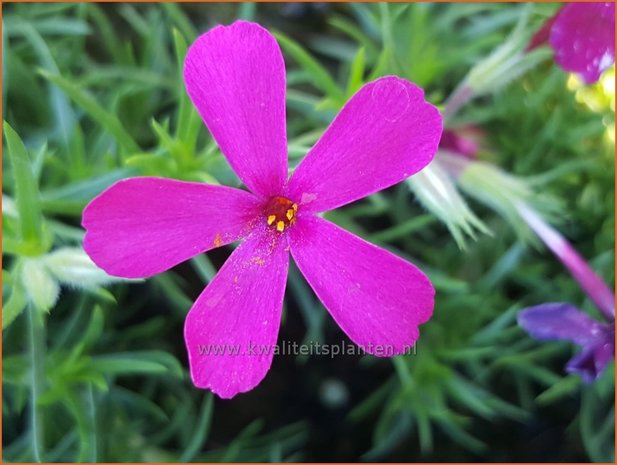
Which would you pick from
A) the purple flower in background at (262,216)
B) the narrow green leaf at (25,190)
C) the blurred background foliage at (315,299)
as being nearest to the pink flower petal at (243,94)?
the purple flower in background at (262,216)

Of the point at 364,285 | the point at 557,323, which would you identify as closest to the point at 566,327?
the point at 557,323

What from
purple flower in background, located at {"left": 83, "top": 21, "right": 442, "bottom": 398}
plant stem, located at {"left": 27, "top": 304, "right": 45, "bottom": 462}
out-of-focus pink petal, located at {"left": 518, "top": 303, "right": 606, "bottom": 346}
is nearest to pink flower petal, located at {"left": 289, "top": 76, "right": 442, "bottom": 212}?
purple flower in background, located at {"left": 83, "top": 21, "right": 442, "bottom": 398}

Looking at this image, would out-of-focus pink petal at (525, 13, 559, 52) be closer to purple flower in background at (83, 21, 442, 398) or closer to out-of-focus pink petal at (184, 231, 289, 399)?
purple flower in background at (83, 21, 442, 398)

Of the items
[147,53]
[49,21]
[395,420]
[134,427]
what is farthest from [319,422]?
[49,21]

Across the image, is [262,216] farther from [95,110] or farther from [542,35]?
[542,35]

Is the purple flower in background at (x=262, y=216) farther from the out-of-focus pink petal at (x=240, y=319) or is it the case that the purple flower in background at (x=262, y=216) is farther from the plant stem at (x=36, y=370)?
the plant stem at (x=36, y=370)

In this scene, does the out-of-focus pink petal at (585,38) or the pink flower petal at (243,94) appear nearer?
the pink flower petal at (243,94)
